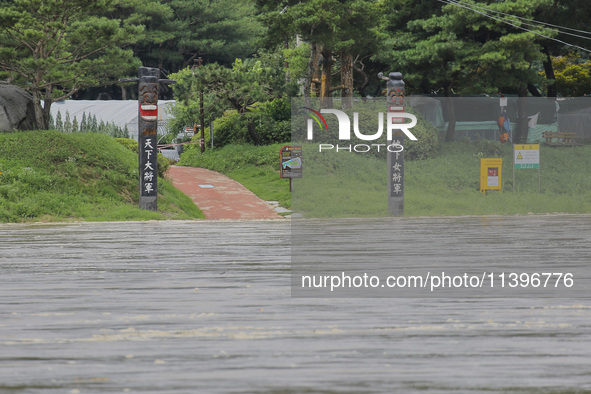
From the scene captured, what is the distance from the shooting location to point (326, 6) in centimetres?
2722

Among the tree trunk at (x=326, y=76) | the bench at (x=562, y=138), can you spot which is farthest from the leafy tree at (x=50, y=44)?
the bench at (x=562, y=138)

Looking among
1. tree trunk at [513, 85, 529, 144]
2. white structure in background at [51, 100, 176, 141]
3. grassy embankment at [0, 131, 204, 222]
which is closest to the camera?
grassy embankment at [0, 131, 204, 222]

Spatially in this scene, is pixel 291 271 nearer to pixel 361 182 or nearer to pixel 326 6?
pixel 361 182

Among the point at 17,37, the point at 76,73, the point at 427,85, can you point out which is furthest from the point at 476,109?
the point at 17,37

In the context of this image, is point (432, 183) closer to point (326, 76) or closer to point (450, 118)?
point (450, 118)

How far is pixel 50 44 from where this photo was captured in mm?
22547

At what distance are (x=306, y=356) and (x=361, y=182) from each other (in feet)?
58.3

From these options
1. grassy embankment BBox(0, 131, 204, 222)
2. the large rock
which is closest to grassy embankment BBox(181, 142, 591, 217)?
grassy embankment BBox(0, 131, 204, 222)

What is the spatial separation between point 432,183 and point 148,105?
9.40 m

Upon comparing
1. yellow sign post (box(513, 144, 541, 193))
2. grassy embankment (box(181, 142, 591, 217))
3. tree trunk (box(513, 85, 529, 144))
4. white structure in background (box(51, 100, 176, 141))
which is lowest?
grassy embankment (box(181, 142, 591, 217))

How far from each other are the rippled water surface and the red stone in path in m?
11.3

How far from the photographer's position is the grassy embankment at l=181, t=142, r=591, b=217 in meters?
21.0

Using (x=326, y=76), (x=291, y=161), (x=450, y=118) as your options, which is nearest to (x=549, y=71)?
(x=450, y=118)

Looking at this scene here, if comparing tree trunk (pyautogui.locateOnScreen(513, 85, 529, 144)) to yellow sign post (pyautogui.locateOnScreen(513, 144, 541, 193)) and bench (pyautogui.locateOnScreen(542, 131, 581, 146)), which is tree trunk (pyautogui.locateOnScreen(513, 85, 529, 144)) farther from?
yellow sign post (pyautogui.locateOnScreen(513, 144, 541, 193))
